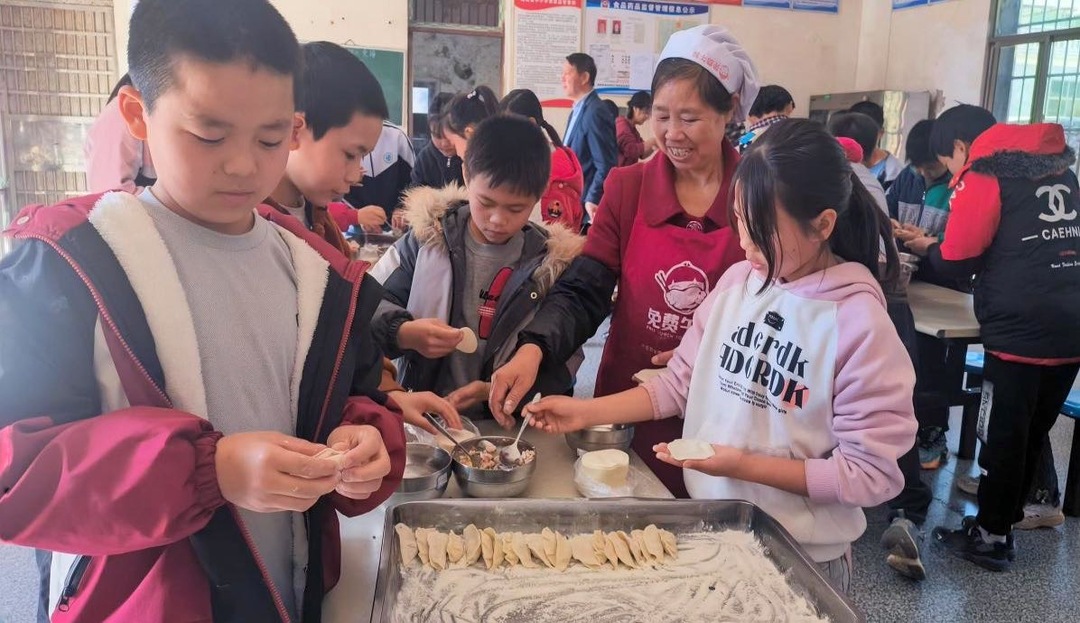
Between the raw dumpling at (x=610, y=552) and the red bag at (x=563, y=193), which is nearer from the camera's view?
the raw dumpling at (x=610, y=552)

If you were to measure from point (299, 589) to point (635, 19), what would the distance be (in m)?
6.26

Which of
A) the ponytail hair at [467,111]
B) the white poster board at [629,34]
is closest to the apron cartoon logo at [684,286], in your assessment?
the ponytail hair at [467,111]

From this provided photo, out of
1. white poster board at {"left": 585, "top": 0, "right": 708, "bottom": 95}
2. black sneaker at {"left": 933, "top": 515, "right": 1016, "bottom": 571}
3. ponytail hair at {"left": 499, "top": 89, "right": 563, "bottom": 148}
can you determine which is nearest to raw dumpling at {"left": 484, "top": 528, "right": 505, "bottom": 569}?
black sneaker at {"left": 933, "top": 515, "right": 1016, "bottom": 571}

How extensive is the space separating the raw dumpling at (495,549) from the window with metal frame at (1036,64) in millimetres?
5707

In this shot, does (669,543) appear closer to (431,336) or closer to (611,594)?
(611,594)

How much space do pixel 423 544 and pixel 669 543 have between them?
1.18ft

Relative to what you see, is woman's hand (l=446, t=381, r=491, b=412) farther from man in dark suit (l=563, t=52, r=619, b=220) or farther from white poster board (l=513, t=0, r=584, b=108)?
white poster board (l=513, t=0, r=584, b=108)

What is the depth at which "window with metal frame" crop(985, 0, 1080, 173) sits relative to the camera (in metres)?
5.17

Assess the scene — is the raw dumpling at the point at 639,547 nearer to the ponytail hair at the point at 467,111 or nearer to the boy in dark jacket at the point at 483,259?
the boy in dark jacket at the point at 483,259

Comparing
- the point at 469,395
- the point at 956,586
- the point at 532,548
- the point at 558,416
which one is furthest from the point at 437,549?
the point at 956,586

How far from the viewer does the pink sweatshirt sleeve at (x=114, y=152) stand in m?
2.36

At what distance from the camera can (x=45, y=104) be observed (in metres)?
5.50

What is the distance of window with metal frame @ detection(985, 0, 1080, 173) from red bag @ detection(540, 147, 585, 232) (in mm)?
4022

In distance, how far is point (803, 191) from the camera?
1164mm
